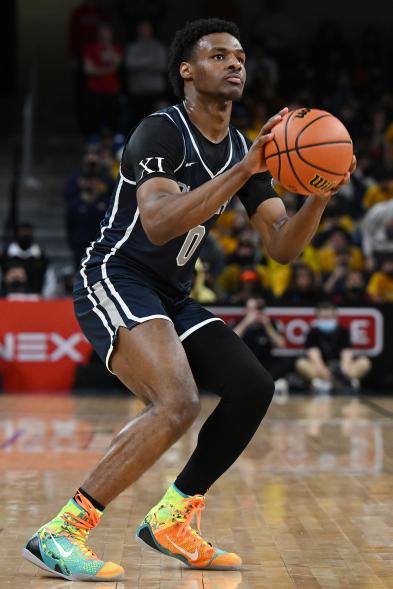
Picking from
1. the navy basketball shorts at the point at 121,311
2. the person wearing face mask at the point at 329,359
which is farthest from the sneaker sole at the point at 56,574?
the person wearing face mask at the point at 329,359

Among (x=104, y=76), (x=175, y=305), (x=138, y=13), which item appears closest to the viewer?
(x=175, y=305)

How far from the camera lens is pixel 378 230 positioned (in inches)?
636

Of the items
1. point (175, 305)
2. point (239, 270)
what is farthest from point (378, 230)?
point (175, 305)

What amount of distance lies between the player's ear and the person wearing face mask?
371 inches

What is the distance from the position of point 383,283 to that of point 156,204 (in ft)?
35.9

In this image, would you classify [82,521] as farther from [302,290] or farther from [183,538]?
[302,290]

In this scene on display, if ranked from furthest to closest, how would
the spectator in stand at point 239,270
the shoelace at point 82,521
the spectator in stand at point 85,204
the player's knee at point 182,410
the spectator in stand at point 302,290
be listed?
the spectator in stand at point 85,204 → the spectator in stand at point 239,270 → the spectator in stand at point 302,290 → the shoelace at point 82,521 → the player's knee at point 182,410

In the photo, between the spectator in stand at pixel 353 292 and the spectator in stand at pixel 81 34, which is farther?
the spectator in stand at pixel 81 34

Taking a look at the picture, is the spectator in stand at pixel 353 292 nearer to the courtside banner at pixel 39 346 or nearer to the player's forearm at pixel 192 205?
the courtside banner at pixel 39 346

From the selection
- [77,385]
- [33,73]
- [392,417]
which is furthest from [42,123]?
[392,417]

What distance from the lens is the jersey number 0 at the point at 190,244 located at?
16.6 feet

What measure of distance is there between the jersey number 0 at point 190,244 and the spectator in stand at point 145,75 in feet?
47.4

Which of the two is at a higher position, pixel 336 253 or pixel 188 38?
pixel 188 38

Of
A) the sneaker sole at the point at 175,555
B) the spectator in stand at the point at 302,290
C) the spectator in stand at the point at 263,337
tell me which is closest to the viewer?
the sneaker sole at the point at 175,555
